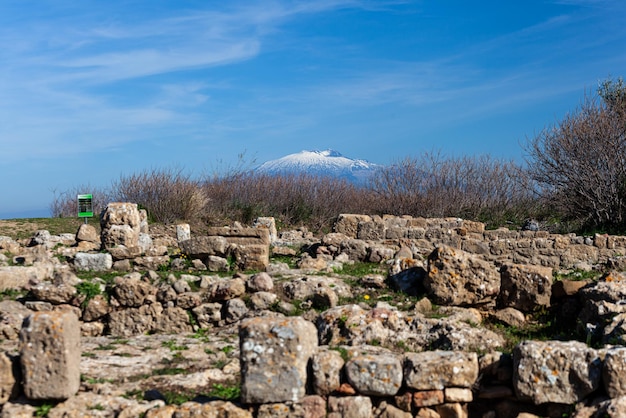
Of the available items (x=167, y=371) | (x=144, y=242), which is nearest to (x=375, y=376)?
(x=167, y=371)

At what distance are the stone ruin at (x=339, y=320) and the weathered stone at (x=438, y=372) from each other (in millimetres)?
14

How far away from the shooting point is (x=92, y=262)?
11984 mm

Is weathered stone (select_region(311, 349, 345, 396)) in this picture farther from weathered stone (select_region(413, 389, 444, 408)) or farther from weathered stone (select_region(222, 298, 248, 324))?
weathered stone (select_region(222, 298, 248, 324))

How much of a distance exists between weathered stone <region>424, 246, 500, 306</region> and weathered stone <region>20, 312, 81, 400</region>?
18.5 feet

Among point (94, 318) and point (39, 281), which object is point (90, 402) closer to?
point (94, 318)

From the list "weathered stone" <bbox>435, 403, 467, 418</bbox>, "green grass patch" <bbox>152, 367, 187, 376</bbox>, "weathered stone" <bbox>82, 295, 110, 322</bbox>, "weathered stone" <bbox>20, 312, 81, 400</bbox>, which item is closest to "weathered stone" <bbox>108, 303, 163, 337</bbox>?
"weathered stone" <bbox>82, 295, 110, 322</bbox>

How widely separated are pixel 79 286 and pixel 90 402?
451 cm

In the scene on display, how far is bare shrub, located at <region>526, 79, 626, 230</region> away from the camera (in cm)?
2277

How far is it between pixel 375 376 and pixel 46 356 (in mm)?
3115

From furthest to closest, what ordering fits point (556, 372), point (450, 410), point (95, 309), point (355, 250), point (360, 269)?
point (355, 250)
point (360, 269)
point (95, 309)
point (450, 410)
point (556, 372)

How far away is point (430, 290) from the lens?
978 cm

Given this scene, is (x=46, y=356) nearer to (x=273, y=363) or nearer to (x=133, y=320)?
(x=273, y=363)

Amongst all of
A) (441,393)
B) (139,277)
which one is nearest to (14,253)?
(139,277)

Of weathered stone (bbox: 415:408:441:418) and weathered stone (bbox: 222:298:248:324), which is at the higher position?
weathered stone (bbox: 222:298:248:324)
